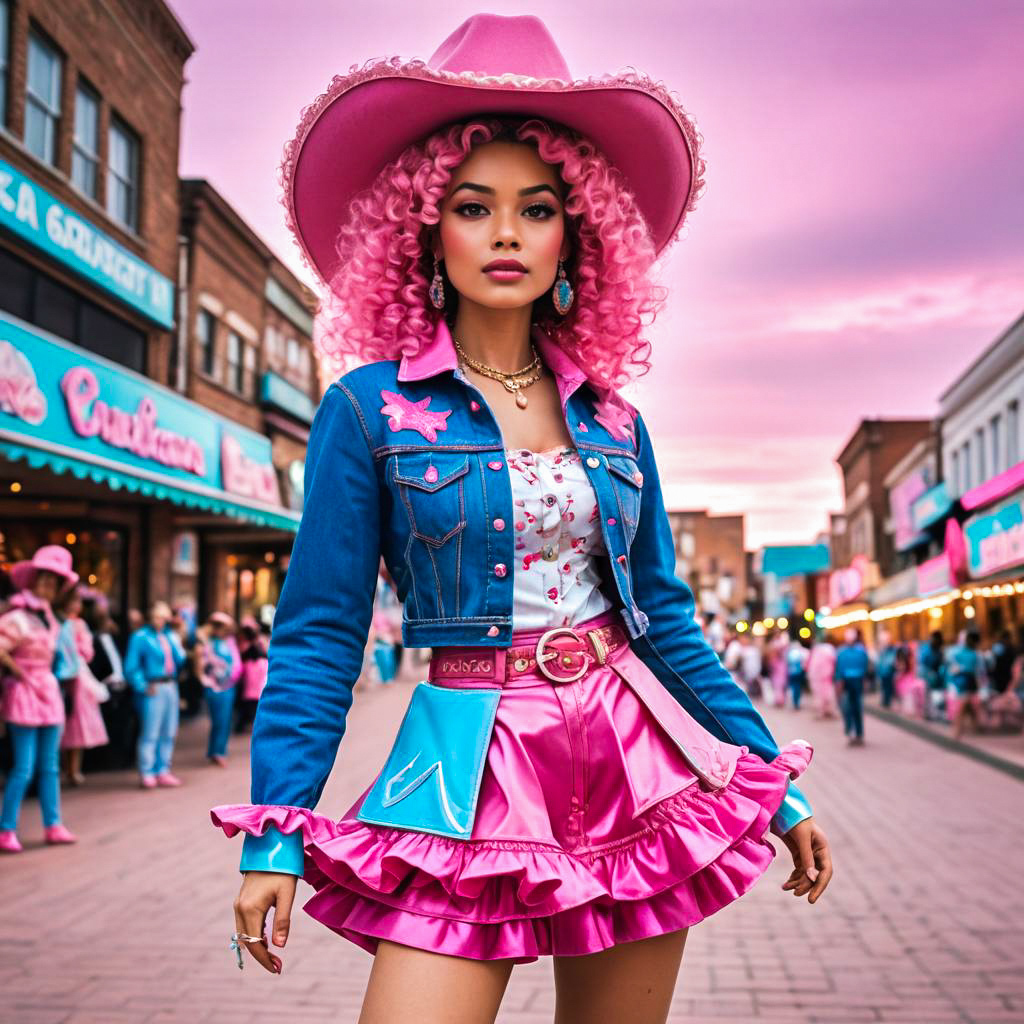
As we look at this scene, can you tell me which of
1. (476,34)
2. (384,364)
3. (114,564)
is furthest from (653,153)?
(114,564)

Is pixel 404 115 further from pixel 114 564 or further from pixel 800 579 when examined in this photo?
pixel 800 579

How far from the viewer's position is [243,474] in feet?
54.6

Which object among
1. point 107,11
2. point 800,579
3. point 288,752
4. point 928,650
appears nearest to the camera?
point 288,752

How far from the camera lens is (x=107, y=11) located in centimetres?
1520

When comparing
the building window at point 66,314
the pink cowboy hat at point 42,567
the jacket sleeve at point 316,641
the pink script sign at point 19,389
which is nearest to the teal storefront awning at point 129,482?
the pink script sign at point 19,389

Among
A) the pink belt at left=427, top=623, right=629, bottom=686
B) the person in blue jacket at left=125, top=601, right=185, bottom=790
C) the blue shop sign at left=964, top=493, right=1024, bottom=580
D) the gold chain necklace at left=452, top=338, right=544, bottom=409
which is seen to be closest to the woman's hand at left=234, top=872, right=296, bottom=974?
the pink belt at left=427, top=623, right=629, bottom=686

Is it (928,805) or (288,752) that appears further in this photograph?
(928,805)

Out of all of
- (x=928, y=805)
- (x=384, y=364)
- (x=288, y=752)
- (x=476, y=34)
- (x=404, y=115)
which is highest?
(x=476, y=34)

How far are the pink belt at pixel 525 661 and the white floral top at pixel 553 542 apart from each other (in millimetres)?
46

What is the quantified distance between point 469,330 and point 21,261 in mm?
12135

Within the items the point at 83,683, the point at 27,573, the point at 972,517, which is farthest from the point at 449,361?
the point at 972,517

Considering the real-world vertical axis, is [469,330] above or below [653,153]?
below

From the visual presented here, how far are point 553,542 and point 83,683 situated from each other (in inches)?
350

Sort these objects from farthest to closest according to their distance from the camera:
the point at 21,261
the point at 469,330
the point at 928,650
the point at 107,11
→ the point at 928,650 → the point at 107,11 → the point at 21,261 → the point at 469,330
